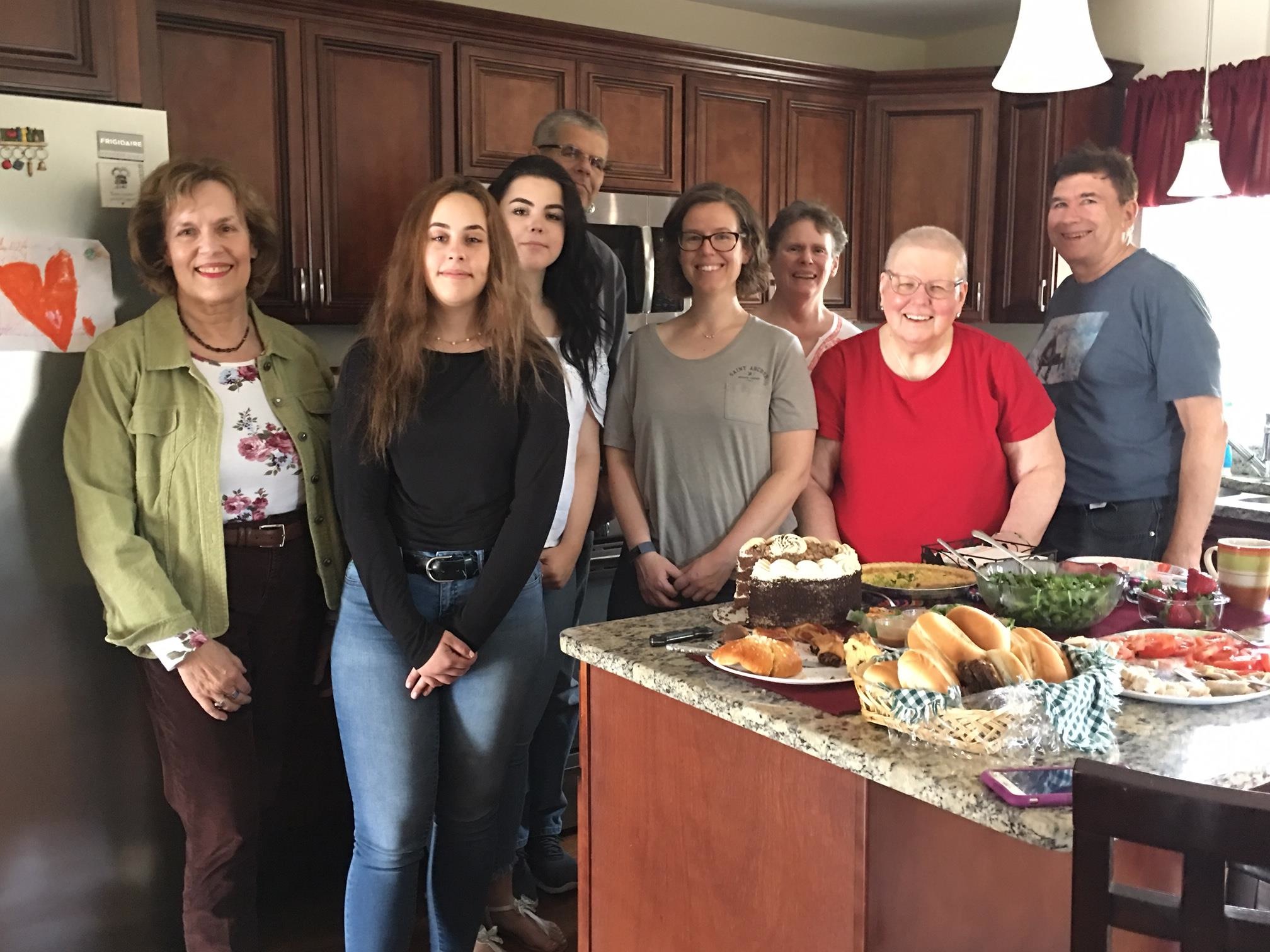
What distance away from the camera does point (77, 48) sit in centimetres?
204

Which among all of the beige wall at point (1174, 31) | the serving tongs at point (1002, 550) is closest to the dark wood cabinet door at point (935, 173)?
Result: the beige wall at point (1174, 31)

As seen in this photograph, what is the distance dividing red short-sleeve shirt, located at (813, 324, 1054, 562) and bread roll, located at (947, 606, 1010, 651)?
28.5 inches

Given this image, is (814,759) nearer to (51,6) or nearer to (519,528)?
(519,528)

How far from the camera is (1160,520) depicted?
2627mm

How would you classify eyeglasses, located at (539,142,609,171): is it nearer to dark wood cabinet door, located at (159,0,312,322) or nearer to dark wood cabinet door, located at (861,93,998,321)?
dark wood cabinet door, located at (159,0,312,322)

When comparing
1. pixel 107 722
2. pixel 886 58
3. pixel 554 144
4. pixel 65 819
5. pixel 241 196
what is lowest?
pixel 65 819

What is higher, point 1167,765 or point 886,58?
point 886,58

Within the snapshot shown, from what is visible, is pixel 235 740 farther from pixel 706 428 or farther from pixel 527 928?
pixel 706 428

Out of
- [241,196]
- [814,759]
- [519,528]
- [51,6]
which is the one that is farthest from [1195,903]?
[51,6]

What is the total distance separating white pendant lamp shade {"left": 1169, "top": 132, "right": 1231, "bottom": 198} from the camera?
3.24 metres

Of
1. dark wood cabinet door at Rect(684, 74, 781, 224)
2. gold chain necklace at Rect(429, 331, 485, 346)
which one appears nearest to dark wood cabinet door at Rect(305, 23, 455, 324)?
dark wood cabinet door at Rect(684, 74, 781, 224)

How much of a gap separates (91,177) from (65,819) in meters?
1.18

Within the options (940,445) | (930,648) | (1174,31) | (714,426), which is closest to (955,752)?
(930,648)

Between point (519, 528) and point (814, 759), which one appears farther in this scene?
point (519, 528)
